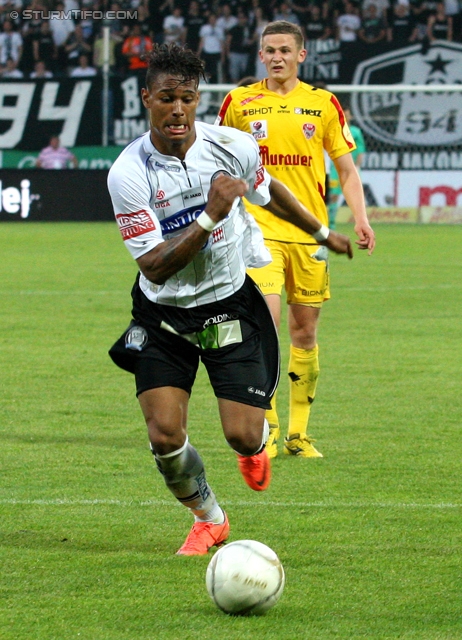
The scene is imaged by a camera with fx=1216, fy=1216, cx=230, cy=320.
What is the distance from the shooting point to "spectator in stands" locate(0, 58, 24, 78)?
2817 cm

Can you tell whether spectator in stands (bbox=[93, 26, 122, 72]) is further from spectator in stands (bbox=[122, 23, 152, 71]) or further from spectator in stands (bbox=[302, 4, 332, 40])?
spectator in stands (bbox=[302, 4, 332, 40])

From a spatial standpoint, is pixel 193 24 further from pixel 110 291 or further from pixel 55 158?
pixel 110 291

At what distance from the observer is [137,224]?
173 inches

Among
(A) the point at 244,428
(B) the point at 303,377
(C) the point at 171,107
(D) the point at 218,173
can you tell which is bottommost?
(B) the point at 303,377

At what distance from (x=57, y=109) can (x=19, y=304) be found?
45.5ft

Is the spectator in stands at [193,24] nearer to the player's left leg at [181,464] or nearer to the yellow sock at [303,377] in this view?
the yellow sock at [303,377]

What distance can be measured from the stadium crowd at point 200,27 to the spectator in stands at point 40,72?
34mm

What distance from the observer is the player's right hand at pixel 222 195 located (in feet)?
13.4

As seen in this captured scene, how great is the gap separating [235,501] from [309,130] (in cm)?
226

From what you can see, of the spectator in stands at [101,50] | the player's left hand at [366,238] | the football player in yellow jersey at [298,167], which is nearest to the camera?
the player's left hand at [366,238]

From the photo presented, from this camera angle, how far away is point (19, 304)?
517 inches

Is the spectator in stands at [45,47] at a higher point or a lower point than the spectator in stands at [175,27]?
lower

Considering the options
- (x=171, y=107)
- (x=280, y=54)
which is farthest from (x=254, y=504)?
(x=280, y=54)

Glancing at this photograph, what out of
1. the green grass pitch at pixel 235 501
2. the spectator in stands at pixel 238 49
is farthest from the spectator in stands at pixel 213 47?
the green grass pitch at pixel 235 501
